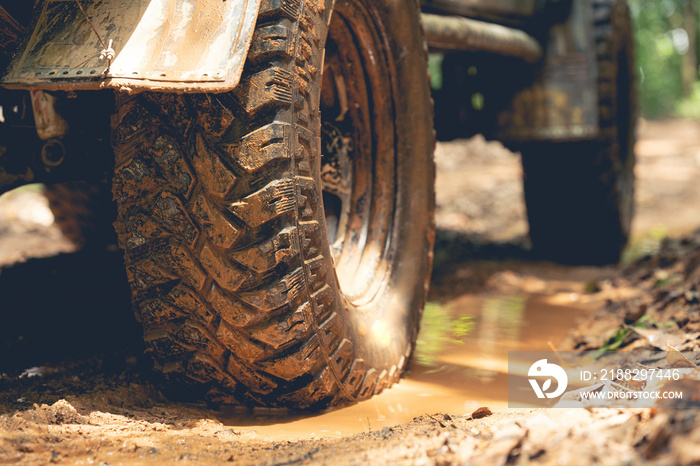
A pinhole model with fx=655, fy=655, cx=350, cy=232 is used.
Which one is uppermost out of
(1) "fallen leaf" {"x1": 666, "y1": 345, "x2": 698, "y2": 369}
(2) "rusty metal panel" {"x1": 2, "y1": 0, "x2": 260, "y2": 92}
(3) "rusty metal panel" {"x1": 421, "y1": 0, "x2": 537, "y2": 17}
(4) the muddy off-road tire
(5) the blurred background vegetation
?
(5) the blurred background vegetation

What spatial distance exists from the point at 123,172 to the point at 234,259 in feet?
1.07

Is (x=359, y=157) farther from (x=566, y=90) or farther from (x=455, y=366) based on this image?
(x=566, y=90)

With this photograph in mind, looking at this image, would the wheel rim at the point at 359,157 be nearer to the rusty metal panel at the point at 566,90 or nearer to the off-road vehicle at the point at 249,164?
the off-road vehicle at the point at 249,164

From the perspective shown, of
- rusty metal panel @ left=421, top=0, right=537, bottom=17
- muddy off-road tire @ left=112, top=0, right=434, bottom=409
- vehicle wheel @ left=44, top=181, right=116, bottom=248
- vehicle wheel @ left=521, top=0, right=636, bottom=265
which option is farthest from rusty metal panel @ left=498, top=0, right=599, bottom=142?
vehicle wheel @ left=44, top=181, right=116, bottom=248

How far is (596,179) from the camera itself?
394 centimetres

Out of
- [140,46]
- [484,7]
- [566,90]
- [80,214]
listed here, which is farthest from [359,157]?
[80,214]

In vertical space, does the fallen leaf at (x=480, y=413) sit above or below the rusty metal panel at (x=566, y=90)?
below

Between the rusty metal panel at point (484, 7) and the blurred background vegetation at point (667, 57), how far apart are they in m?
14.6

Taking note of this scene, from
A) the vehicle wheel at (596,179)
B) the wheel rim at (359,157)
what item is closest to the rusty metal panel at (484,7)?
the vehicle wheel at (596,179)

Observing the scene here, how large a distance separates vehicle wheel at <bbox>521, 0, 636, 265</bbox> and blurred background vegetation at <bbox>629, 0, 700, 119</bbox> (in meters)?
13.5

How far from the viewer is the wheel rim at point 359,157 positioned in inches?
82.2

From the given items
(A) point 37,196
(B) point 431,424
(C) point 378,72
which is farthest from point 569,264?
(A) point 37,196

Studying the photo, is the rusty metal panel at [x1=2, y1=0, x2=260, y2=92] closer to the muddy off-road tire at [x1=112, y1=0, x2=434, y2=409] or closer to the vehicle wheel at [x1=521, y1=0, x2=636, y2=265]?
the muddy off-road tire at [x1=112, y1=0, x2=434, y2=409]

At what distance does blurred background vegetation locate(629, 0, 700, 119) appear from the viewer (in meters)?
16.8
